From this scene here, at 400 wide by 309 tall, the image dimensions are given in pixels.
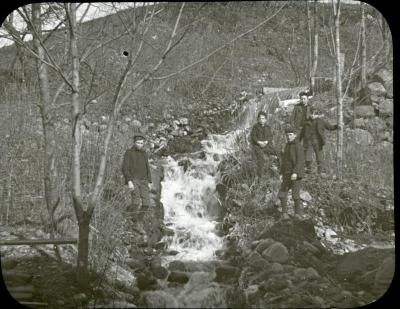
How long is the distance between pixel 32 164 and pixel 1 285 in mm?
1122

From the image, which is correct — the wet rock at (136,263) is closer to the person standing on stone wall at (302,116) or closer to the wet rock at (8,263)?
the wet rock at (8,263)

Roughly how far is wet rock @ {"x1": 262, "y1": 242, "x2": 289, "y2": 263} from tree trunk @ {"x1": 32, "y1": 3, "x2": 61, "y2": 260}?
1.76 m

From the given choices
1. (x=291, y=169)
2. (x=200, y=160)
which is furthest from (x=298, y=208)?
(x=200, y=160)

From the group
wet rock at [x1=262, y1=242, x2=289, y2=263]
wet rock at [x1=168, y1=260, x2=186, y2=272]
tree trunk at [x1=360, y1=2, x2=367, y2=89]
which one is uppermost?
tree trunk at [x1=360, y1=2, x2=367, y2=89]

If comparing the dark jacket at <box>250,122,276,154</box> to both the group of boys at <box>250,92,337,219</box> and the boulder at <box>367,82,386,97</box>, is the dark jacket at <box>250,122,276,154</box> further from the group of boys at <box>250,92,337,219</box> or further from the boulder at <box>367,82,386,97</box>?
the boulder at <box>367,82,386,97</box>

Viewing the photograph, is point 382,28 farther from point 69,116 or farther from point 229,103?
point 69,116

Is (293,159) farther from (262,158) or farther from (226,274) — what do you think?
(226,274)

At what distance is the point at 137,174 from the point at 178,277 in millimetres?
959

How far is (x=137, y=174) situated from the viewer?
367 centimetres

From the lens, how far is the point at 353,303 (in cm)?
331

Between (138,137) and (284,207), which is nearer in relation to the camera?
(284,207)

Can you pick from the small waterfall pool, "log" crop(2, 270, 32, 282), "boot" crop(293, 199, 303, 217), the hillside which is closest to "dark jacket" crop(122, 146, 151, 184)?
the small waterfall pool

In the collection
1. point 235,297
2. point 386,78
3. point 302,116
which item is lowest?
point 235,297

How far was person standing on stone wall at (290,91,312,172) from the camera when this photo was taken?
3.69 meters
